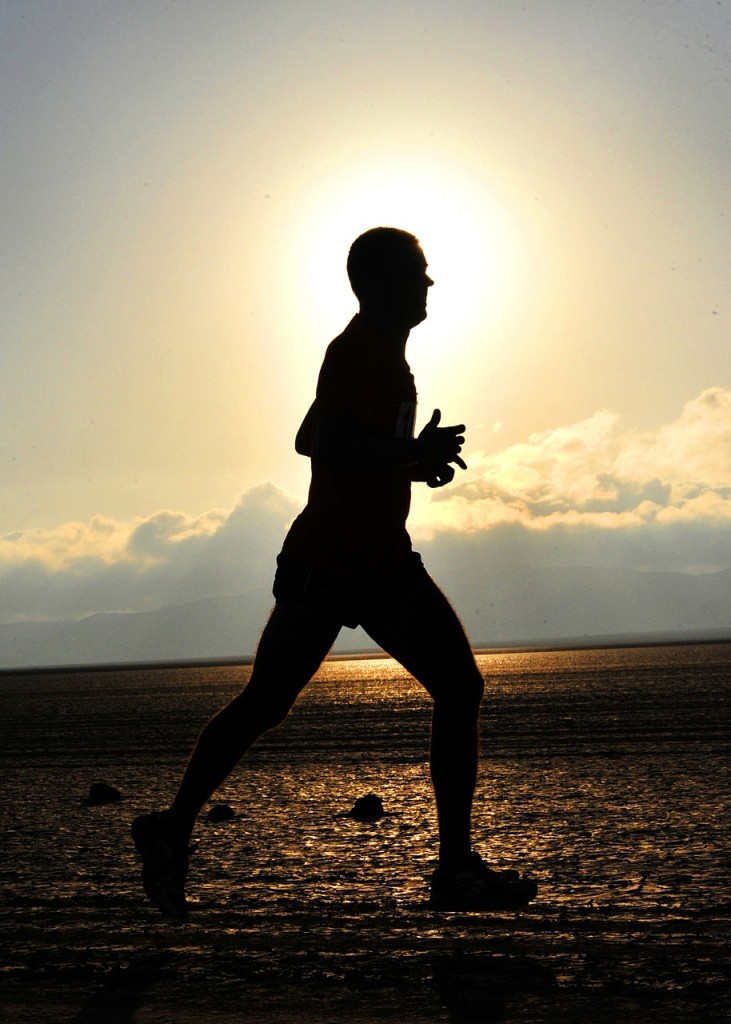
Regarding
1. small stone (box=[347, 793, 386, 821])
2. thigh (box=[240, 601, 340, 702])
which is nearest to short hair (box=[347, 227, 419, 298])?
thigh (box=[240, 601, 340, 702])

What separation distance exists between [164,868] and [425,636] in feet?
3.31

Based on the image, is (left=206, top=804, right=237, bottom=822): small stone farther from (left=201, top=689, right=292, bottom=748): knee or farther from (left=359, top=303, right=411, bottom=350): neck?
(left=359, top=303, right=411, bottom=350): neck

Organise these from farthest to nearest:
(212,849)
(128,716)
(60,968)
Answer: (128,716), (212,849), (60,968)

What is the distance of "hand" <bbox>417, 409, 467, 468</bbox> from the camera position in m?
3.72

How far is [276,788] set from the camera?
7.65 meters

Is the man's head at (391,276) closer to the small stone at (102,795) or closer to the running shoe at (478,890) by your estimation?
the running shoe at (478,890)

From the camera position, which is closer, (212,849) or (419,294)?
(419,294)

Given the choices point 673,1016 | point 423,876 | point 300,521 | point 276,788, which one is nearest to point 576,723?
point 276,788

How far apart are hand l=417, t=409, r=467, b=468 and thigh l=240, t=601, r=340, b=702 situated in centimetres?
56

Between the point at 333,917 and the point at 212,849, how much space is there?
5.38ft

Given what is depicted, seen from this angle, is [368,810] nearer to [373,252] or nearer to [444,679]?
[444,679]

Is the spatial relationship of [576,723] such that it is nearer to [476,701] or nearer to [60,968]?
[476,701]

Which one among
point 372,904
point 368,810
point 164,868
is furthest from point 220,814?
point 164,868

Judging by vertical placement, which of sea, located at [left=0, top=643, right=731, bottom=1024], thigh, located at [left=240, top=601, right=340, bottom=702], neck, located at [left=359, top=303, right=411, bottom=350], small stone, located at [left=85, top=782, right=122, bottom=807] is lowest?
sea, located at [left=0, top=643, right=731, bottom=1024]
